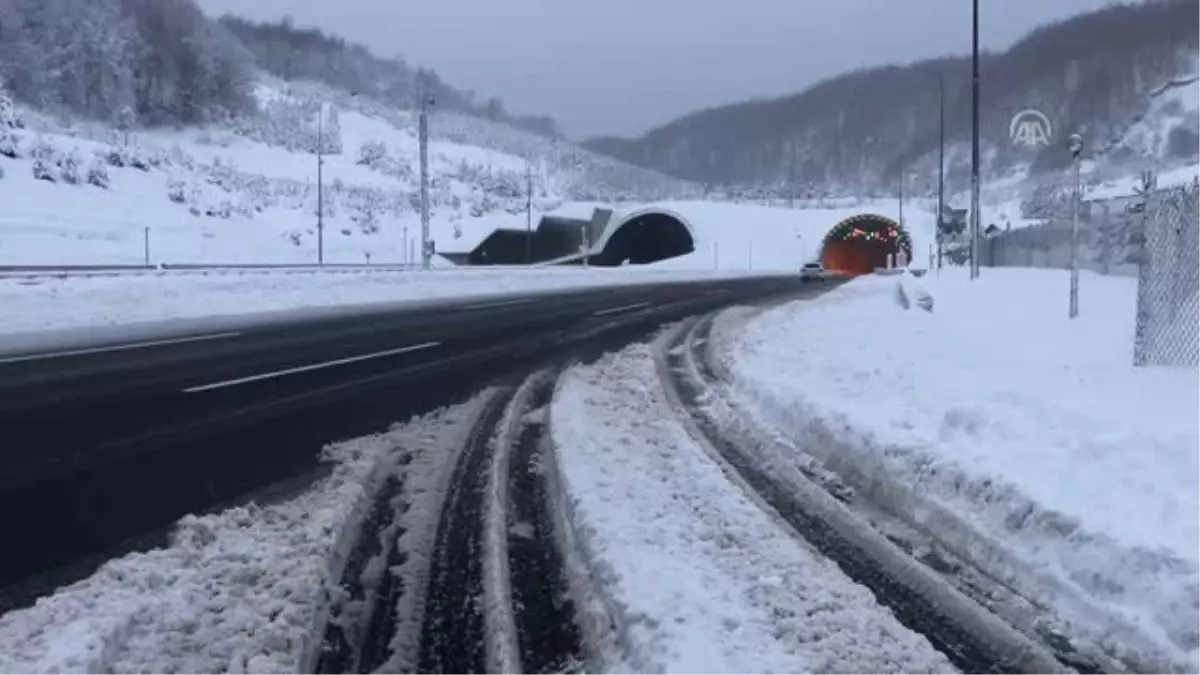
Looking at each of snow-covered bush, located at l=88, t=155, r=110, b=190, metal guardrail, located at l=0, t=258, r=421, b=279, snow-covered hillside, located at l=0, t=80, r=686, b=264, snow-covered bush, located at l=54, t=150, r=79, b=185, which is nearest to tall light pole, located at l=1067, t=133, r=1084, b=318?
metal guardrail, located at l=0, t=258, r=421, b=279

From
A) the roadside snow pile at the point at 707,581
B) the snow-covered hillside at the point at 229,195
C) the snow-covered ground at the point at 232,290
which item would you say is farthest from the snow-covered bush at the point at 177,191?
the roadside snow pile at the point at 707,581

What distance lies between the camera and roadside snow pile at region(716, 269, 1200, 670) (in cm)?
559

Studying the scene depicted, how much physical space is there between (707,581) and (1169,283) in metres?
9.38

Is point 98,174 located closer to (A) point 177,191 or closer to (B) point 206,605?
(A) point 177,191

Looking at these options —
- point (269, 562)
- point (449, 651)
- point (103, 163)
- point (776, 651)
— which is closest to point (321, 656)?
point (449, 651)

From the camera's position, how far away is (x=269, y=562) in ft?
19.1

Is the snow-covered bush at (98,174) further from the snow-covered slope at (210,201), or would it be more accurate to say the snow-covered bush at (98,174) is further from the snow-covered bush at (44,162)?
the snow-covered bush at (44,162)

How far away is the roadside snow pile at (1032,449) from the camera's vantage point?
559cm

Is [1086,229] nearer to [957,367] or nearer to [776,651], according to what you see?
[957,367]

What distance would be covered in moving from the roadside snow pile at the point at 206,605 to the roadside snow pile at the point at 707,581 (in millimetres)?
1421

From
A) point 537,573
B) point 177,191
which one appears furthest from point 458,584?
point 177,191

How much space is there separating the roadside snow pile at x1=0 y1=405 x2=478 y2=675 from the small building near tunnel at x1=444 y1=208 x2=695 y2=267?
68323mm

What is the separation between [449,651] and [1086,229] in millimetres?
36919

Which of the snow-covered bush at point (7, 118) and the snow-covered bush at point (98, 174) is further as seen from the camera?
the snow-covered bush at point (7, 118)
